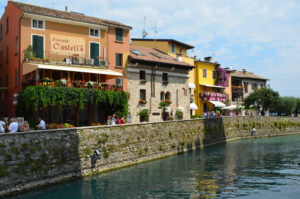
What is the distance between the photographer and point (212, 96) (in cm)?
5097

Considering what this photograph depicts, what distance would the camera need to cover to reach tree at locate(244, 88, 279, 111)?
193 ft

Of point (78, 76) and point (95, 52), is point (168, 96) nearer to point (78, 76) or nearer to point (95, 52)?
point (95, 52)

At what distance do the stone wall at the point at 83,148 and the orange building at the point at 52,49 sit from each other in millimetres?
7170

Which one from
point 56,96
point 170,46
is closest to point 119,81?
point 56,96

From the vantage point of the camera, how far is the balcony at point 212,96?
4977 centimetres

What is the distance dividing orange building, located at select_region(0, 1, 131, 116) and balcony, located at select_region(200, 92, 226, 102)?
62.1 feet

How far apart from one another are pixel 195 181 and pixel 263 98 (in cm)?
4402

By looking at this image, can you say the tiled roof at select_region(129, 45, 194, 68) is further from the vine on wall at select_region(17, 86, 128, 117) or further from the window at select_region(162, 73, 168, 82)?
the vine on wall at select_region(17, 86, 128, 117)

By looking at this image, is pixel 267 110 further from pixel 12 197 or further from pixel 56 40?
pixel 12 197

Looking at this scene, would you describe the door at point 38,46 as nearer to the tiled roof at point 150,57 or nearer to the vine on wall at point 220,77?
the tiled roof at point 150,57

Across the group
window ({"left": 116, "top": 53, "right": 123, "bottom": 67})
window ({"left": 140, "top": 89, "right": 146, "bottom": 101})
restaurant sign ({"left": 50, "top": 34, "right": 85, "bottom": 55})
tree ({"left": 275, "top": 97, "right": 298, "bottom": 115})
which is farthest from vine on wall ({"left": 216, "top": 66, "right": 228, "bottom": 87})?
restaurant sign ({"left": 50, "top": 34, "right": 85, "bottom": 55})

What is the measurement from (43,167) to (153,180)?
656 centimetres

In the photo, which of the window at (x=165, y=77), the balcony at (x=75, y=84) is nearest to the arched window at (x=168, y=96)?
the window at (x=165, y=77)

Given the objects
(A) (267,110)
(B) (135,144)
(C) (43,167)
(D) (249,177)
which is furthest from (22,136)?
(A) (267,110)
